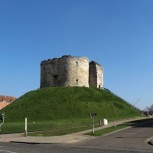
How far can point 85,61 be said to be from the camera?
299 ft

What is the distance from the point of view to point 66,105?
253 ft

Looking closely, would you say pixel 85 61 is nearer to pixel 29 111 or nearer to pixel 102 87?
pixel 102 87

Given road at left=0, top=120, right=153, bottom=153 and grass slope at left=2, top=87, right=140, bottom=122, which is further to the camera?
grass slope at left=2, top=87, right=140, bottom=122

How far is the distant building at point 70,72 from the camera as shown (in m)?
88.7

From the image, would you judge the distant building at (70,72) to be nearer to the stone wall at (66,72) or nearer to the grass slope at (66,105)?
the stone wall at (66,72)

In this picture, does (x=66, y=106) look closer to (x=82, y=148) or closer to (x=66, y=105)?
(x=66, y=105)

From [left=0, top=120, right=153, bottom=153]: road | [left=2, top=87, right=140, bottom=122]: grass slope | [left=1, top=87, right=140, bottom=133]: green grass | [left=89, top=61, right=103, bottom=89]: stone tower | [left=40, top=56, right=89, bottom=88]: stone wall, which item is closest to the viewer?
[left=0, top=120, right=153, bottom=153]: road

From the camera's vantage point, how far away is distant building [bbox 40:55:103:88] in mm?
88688

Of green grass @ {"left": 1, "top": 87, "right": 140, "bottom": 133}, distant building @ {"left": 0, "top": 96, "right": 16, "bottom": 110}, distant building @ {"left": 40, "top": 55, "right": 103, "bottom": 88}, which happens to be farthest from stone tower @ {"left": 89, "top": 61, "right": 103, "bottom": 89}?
distant building @ {"left": 0, "top": 96, "right": 16, "bottom": 110}

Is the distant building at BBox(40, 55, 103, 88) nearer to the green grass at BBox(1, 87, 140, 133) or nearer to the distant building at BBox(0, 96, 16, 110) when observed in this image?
the green grass at BBox(1, 87, 140, 133)

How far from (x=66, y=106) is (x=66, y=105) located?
70cm

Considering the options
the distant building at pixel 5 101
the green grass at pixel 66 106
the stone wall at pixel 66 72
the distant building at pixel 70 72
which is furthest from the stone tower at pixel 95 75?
the distant building at pixel 5 101

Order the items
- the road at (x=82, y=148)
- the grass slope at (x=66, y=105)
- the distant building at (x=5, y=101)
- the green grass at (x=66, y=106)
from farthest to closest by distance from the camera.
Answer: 1. the distant building at (x=5, y=101)
2. the grass slope at (x=66, y=105)
3. the green grass at (x=66, y=106)
4. the road at (x=82, y=148)

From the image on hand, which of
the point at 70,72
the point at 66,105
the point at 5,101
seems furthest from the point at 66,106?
the point at 5,101
